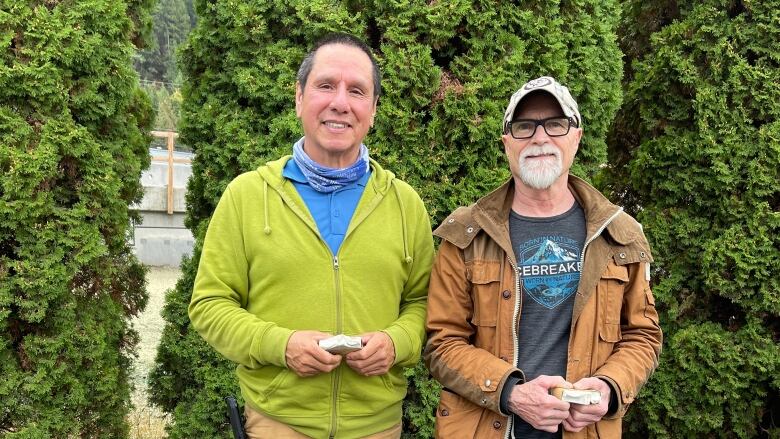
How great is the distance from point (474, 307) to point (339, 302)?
0.57 metres

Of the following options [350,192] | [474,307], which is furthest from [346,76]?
[474,307]

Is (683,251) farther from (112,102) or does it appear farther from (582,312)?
(112,102)

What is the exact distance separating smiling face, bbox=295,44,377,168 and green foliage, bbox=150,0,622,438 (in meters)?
1.24

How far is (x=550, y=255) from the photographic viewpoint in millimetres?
2564

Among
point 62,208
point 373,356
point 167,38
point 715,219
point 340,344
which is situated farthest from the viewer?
point 167,38

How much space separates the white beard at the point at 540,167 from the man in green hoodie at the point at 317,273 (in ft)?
1.83

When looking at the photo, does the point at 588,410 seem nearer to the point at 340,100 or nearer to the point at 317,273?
the point at 317,273

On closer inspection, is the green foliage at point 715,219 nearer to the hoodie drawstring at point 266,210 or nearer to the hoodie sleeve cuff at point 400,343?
the hoodie sleeve cuff at point 400,343

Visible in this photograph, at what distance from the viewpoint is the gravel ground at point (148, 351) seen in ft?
18.5

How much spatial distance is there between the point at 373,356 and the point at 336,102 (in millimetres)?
934

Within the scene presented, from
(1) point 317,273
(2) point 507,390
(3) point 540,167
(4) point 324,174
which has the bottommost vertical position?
(2) point 507,390

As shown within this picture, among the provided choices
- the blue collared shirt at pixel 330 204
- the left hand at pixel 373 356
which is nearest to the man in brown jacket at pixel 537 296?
the left hand at pixel 373 356

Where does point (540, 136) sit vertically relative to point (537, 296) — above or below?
above

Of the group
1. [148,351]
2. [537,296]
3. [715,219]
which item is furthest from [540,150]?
[148,351]
